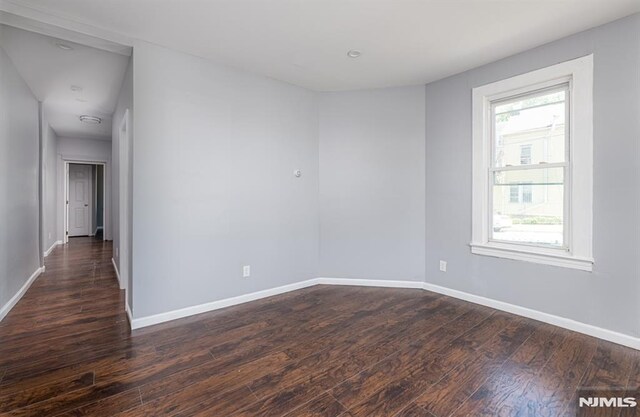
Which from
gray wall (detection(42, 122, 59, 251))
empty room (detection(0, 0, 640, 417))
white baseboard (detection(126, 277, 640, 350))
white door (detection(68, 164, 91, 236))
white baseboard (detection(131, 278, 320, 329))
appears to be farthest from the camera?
white door (detection(68, 164, 91, 236))

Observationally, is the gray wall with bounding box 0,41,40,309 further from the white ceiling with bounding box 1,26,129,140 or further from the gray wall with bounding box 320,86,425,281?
the gray wall with bounding box 320,86,425,281

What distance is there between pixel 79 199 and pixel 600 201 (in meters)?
11.4

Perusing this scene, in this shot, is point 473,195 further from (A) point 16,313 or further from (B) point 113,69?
(A) point 16,313

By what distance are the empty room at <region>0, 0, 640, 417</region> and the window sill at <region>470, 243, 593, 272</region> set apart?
20 millimetres

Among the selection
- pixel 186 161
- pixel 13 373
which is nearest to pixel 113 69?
pixel 186 161

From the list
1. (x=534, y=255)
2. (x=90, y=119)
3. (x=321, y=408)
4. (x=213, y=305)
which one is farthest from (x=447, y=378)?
(x=90, y=119)

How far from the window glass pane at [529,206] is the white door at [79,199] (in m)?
10.5

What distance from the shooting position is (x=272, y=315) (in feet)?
9.95

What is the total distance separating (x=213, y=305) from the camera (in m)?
3.18

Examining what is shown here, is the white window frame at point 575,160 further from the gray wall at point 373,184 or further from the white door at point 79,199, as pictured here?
the white door at point 79,199

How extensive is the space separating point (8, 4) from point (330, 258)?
376 cm

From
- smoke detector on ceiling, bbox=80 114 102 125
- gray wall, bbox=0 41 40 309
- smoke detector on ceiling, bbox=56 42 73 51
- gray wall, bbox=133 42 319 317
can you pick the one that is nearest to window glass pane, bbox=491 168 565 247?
gray wall, bbox=133 42 319 317

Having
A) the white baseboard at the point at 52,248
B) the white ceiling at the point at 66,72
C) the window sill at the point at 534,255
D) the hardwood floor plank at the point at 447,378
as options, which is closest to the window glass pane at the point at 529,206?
the window sill at the point at 534,255

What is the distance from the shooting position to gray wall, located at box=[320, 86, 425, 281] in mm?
3908
